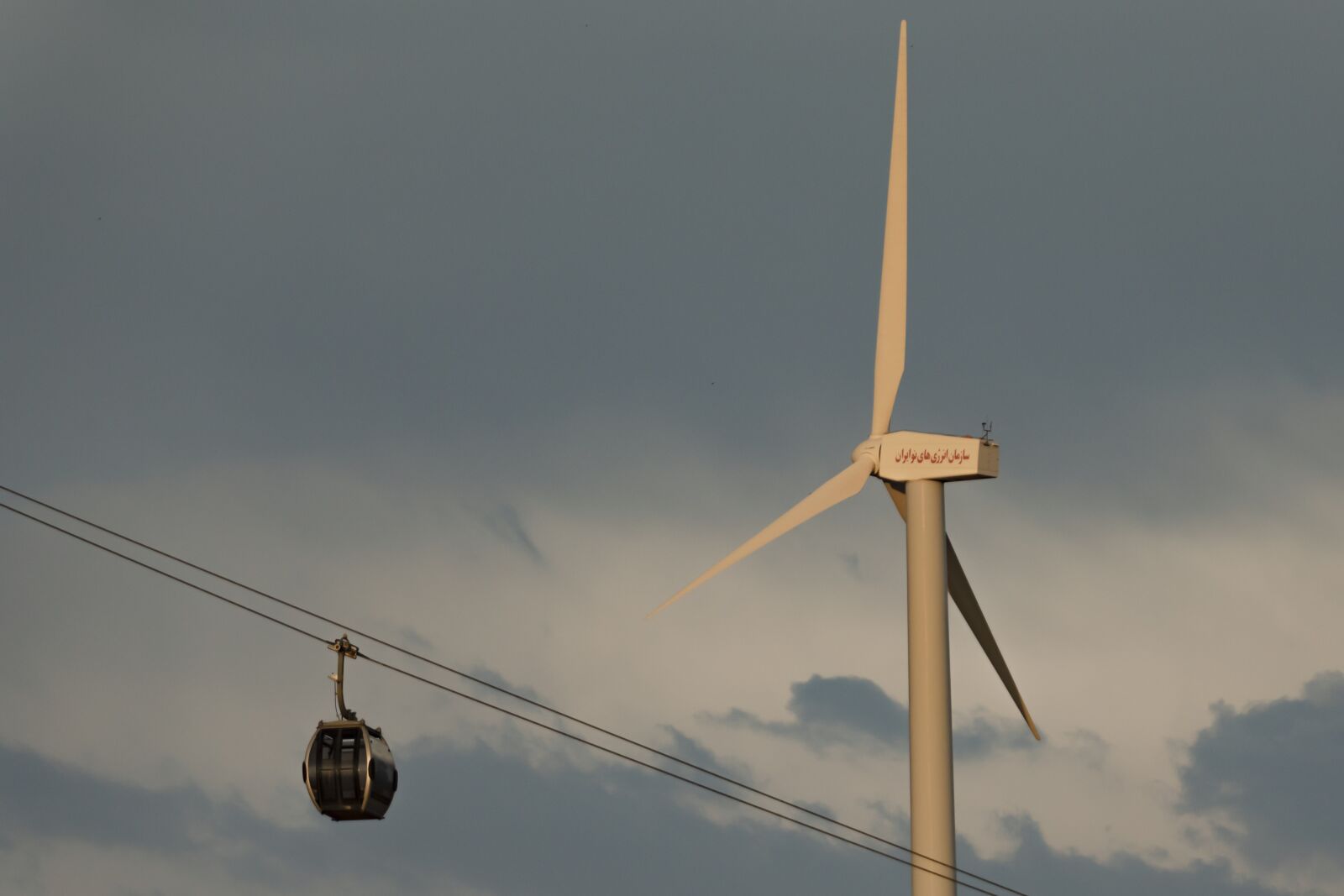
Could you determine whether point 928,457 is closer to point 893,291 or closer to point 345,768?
point 893,291

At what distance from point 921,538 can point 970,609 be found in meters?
5.00

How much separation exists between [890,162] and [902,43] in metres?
4.19

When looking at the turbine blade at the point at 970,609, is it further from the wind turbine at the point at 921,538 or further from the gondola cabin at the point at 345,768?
the gondola cabin at the point at 345,768

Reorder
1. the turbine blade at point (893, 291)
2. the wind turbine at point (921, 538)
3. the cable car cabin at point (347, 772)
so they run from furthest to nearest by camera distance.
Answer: the turbine blade at point (893, 291)
the wind turbine at point (921, 538)
the cable car cabin at point (347, 772)

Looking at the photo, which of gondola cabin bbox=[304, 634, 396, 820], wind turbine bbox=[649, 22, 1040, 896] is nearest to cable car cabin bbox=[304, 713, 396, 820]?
gondola cabin bbox=[304, 634, 396, 820]

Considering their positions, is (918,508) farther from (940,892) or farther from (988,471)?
(940,892)

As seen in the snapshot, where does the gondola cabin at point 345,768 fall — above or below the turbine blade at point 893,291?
below

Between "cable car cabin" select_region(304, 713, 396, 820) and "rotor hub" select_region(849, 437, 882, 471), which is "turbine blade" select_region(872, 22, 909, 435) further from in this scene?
"cable car cabin" select_region(304, 713, 396, 820)

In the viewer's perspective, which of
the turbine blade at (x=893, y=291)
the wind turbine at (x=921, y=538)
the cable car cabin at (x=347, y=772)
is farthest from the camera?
the turbine blade at (x=893, y=291)

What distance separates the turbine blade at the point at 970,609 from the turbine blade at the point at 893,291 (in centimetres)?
209

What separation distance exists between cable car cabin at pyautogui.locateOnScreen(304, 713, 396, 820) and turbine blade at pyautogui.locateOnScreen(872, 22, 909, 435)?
1861cm

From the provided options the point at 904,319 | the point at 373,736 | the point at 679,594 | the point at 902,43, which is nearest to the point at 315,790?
the point at 373,736

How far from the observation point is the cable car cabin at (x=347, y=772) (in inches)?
1778

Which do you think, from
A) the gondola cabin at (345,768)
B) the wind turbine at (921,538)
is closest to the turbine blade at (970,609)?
the wind turbine at (921,538)
